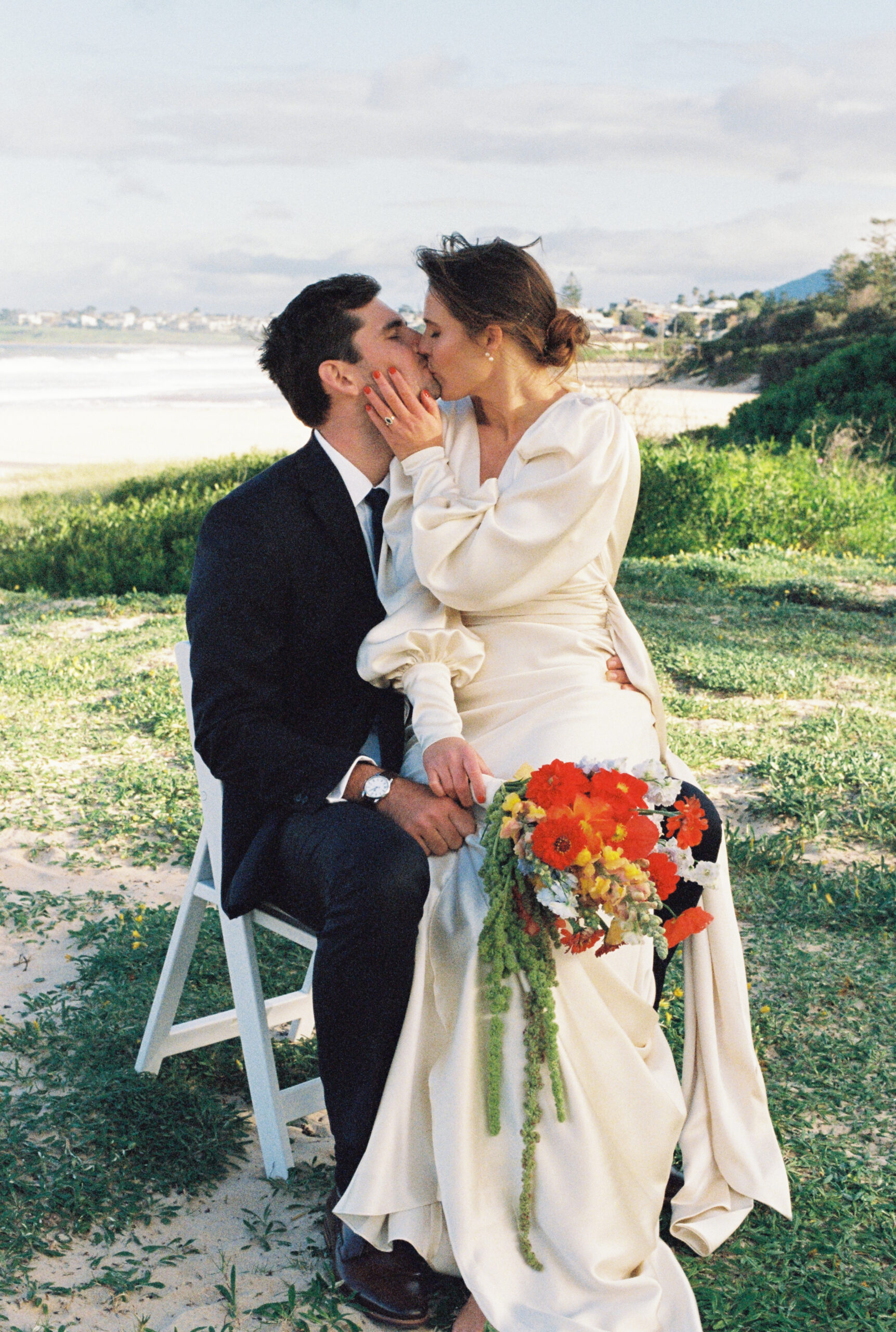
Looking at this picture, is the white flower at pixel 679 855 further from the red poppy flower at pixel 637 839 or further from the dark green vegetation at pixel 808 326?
the dark green vegetation at pixel 808 326

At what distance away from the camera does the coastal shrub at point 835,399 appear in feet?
69.9

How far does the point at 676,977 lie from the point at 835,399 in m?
20.5

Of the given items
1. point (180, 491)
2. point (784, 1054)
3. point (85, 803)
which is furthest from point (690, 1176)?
point (180, 491)

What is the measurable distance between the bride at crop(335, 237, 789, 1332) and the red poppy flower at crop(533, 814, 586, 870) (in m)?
0.33

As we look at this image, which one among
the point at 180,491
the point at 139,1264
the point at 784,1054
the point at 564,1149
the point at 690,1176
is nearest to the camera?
the point at 564,1149

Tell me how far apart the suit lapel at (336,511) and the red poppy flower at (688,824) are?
1031 mm

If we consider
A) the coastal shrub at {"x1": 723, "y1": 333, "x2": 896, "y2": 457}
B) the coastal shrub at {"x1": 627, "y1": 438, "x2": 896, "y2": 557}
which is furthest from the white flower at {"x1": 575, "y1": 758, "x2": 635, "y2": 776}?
the coastal shrub at {"x1": 723, "y1": 333, "x2": 896, "y2": 457}

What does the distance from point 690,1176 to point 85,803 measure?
3.67 meters

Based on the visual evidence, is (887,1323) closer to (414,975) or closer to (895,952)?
(414,975)

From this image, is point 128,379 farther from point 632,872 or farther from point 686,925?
point 632,872

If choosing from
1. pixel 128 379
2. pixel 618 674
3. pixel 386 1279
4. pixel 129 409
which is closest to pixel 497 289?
pixel 618 674

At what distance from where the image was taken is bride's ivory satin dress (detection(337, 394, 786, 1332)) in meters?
2.40

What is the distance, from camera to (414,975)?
2488 millimetres

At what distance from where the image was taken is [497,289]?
9.68ft
